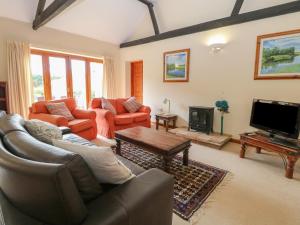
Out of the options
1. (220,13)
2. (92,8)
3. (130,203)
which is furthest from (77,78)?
(130,203)

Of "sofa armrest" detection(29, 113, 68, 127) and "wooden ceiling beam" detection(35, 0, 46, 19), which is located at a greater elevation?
"wooden ceiling beam" detection(35, 0, 46, 19)

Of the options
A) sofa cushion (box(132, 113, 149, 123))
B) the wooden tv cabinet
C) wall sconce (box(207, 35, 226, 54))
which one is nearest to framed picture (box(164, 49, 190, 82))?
wall sconce (box(207, 35, 226, 54))

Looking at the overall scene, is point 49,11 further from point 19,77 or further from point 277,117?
point 277,117

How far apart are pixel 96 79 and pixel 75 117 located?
224 cm

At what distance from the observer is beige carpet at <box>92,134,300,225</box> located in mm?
1584

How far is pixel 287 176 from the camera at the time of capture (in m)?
2.29

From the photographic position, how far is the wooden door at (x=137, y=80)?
5746mm

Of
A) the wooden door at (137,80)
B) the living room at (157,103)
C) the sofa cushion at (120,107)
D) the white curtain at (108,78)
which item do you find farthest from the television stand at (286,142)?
the white curtain at (108,78)

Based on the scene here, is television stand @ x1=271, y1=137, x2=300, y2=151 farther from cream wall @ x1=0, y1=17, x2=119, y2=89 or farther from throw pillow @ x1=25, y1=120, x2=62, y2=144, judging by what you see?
cream wall @ x1=0, y1=17, x2=119, y2=89

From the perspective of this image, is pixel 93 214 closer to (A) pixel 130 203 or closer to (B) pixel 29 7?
(A) pixel 130 203

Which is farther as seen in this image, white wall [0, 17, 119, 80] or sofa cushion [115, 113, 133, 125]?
sofa cushion [115, 113, 133, 125]

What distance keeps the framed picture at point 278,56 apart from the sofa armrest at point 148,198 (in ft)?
9.99

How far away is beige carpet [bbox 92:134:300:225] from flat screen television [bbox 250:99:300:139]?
1.78 ft

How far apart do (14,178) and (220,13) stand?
4292 mm
